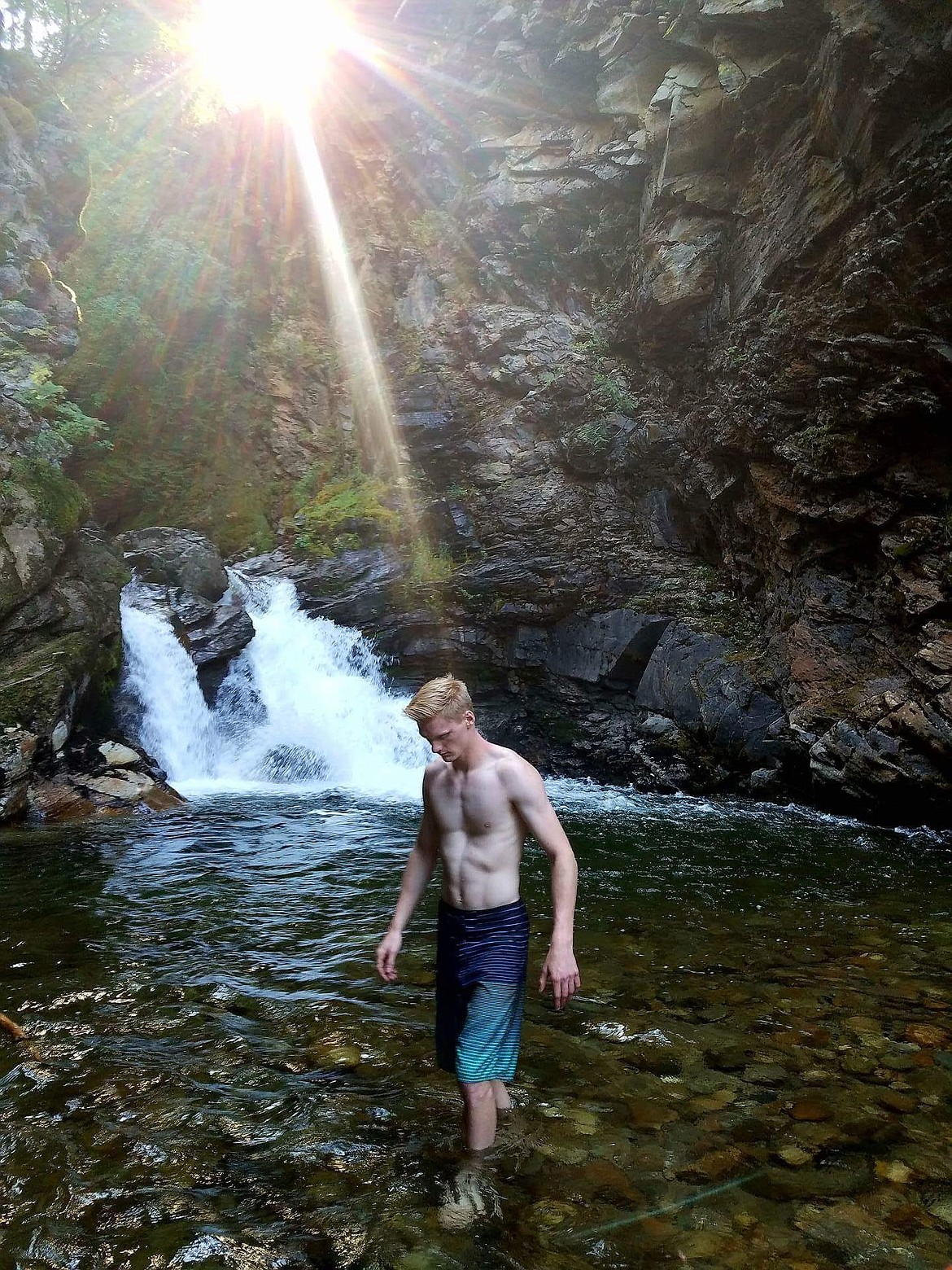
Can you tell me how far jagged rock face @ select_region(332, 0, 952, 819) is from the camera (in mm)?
11367

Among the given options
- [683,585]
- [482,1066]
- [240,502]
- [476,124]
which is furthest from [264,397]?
[482,1066]

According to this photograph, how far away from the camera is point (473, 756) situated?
129 inches

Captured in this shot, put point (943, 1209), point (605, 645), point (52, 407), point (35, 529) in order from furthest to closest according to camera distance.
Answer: point (605, 645) < point (52, 407) < point (35, 529) < point (943, 1209)

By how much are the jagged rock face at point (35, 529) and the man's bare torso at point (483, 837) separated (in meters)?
9.93

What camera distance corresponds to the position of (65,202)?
2188cm

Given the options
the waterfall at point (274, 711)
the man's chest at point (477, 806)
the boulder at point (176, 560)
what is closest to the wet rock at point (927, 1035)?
the man's chest at point (477, 806)

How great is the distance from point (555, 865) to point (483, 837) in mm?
328

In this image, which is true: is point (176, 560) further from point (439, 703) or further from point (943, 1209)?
point (943, 1209)

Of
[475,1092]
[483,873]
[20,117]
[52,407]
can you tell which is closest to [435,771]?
[483,873]

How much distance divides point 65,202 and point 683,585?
20906mm

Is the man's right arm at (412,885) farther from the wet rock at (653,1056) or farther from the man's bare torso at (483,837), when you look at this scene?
the wet rock at (653,1056)

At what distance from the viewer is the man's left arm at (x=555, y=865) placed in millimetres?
3023

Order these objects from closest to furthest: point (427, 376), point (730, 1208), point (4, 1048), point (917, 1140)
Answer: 1. point (730, 1208)
2. point (917, 1140)
3. point (4, 1048)
4. point (427, 376)

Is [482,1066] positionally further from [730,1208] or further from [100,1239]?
[100,1239]
